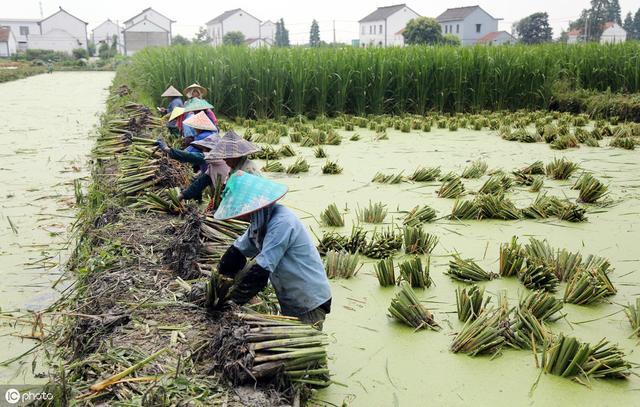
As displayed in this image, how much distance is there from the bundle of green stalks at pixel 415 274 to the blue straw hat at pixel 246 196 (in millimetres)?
1339

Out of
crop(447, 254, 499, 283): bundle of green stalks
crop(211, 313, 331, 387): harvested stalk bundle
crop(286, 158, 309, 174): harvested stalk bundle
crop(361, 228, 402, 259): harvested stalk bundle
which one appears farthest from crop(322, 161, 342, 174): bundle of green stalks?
crop(211, 313, 331, 387): harvested stalk bundle

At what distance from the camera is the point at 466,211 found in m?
5.30

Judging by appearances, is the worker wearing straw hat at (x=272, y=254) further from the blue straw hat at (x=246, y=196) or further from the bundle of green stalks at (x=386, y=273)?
the bundle of green stalks at (x=386, y=273)

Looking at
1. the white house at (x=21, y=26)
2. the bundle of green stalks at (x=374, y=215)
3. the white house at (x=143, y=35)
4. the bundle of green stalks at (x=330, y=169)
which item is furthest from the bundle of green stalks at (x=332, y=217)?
the white house at (x=21, y=26)

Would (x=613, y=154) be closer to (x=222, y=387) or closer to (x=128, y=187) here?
(x=128, y=187)

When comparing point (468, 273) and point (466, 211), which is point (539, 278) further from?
point (466, 211)

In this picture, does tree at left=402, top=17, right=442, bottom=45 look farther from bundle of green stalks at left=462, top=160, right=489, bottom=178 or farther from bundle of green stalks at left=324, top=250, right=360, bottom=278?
bundle of green stalks at left=324, top=250, right=360, bottom=278

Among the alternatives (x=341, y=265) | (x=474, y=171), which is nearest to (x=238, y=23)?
(x=474, y=171)

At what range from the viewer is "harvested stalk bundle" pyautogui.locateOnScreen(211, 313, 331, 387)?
95.0 inches

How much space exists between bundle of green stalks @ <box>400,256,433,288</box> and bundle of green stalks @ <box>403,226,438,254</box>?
571 mm

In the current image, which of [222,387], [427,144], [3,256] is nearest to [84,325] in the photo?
[222,387]

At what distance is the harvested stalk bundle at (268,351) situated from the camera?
241cm

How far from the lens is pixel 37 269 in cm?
435

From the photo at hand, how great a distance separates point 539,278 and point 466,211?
154 centimetres
